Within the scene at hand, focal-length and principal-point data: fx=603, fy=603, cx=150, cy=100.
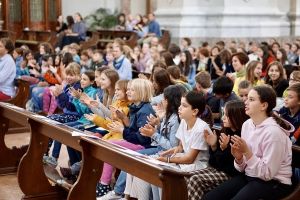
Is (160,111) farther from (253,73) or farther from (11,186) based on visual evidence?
(253,73)

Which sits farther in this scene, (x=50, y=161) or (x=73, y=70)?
(x=73, y=70)

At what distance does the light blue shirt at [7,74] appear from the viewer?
363 inches

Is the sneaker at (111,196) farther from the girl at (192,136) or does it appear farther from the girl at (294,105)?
the girl at (294,105)

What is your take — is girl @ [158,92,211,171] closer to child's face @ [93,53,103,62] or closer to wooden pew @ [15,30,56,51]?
child's face @ [93,53,103,62]

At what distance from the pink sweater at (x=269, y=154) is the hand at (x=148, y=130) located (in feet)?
3.46

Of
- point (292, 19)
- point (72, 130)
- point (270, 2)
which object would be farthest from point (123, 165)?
point (292, 19)

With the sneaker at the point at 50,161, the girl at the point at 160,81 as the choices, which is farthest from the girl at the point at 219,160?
the sneaker at the point at 50,161

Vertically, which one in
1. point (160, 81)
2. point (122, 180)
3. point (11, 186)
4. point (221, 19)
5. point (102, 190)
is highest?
point (221, 19)

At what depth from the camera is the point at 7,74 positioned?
9266 millimetres

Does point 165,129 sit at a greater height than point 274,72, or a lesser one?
lesser

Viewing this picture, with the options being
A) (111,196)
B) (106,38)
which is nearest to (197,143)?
(111,196)

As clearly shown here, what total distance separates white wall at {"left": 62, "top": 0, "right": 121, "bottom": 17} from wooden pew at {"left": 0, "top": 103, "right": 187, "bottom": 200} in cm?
1517

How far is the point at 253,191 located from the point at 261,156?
268 millimetres

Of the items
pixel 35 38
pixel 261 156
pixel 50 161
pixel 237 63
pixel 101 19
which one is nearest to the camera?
pixel 261 156
